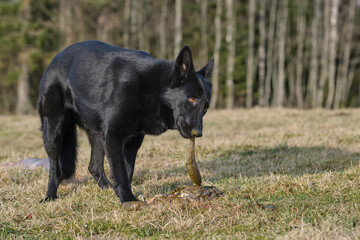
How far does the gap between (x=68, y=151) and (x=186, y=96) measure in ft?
5.38

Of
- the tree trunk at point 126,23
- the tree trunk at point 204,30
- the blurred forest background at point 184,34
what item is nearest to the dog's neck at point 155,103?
the blurred forest background at point 184,34

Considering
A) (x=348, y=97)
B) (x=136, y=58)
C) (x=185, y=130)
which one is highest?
(x=136, y=58)

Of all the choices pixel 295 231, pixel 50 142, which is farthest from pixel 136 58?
pixel 295 231

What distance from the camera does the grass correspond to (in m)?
2.88

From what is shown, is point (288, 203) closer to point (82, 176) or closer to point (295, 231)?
point (295, 231)

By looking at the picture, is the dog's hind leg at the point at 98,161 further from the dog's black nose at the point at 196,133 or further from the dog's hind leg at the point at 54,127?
the dog's black nose at the point at 196,133

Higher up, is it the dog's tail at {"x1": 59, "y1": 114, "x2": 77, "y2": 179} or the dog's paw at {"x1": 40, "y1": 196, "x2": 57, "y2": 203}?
the dog's tail at {"x1": 59, "y1": 114, "x2": 77, "y2": 179}

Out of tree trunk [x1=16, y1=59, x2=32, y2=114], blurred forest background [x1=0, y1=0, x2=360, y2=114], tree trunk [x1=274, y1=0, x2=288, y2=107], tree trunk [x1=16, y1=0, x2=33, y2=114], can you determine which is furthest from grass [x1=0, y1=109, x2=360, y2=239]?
tree trunk [x1=274, y1=0, x2=288, y2=107]

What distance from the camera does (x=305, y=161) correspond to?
5102 millimetres

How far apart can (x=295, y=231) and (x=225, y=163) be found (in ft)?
9.04

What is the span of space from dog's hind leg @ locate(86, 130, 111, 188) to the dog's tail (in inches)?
7.5

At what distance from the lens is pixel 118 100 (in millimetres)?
3541

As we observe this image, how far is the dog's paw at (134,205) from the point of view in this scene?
132 inches

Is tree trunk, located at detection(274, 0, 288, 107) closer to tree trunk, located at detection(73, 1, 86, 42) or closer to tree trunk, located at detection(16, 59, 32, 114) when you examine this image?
tree trunk, located at detection(73, 1, 86, 42)
